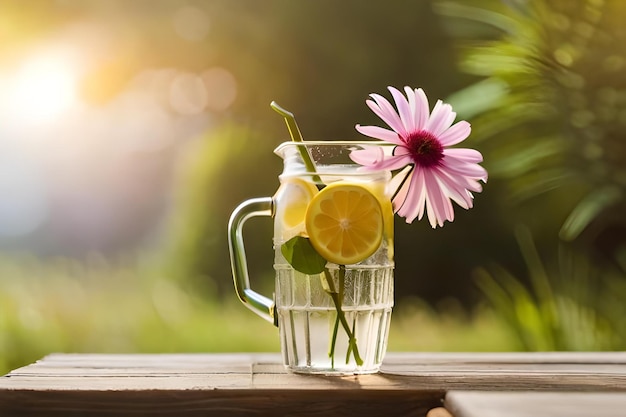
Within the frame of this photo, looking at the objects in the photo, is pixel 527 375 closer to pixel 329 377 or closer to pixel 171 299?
pixel 329 377

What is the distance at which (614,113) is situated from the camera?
1.93 meters

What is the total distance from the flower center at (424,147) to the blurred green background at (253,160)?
801 mm

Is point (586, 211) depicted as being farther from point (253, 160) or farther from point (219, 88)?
point (219, 88)

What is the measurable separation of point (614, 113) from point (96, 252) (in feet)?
4.16

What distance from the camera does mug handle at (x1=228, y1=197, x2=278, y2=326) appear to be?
1092 mm

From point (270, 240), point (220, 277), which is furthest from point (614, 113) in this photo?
point (220, 277)

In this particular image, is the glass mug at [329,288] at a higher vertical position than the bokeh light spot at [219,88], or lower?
lower

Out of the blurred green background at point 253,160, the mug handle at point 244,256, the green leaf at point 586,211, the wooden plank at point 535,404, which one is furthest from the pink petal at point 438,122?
the green leaf at point 586,211

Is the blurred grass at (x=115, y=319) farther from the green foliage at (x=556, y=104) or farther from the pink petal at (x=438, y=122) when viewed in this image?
the pink petal at (x=438, y=122)

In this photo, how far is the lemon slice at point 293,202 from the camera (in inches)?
40.6

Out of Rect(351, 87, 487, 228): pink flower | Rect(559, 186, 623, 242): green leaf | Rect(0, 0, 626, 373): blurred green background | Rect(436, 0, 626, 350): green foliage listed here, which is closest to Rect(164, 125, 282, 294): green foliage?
Rect(0, 0, 626, 373): blurred green background

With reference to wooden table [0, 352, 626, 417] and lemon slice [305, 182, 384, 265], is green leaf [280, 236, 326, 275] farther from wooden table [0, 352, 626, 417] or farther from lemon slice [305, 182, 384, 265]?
wooden table [0, 352, 626, 417]

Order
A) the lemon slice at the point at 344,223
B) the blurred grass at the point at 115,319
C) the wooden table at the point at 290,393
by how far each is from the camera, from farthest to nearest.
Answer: the blurred grass at the point at 115,319 < the lemon slice at the point at 344,223 < the wooden table at the point at 290,393

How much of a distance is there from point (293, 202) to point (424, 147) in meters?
0.19
